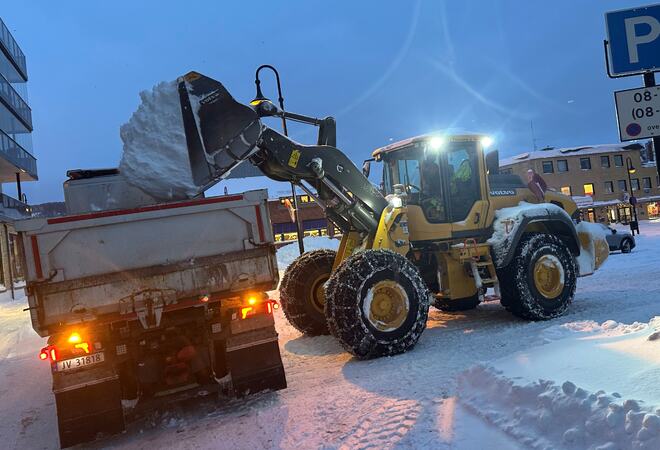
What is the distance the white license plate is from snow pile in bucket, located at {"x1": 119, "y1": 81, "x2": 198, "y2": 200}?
1.77 m

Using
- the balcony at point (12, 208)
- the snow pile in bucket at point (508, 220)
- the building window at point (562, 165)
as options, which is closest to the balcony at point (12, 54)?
the balcony at point (12, 208)

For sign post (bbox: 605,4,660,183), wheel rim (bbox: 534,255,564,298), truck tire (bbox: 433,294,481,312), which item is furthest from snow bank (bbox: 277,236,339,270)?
sign post (bbox: 605,4,660,183)

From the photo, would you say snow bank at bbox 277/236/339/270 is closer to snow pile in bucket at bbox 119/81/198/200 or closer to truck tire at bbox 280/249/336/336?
truck tire at bbox 280/249/336/336

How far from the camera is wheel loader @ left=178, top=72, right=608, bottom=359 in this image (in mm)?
6910

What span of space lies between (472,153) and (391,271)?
9.44 ft

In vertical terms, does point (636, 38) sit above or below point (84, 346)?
above

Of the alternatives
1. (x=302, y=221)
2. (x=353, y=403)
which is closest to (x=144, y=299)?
(x=353, y=403)

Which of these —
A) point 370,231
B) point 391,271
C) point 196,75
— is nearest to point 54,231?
point 196,75

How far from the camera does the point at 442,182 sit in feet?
27.7

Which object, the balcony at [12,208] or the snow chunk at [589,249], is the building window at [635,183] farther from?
the balcony at [12,208]

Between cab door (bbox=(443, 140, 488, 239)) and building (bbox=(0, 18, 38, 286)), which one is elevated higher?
building (bbox=(0, 18, 38, 286))

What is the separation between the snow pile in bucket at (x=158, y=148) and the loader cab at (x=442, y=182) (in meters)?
3.75

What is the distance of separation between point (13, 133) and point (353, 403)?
37.9 m

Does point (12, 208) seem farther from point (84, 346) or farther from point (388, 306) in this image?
point (388, 306)
